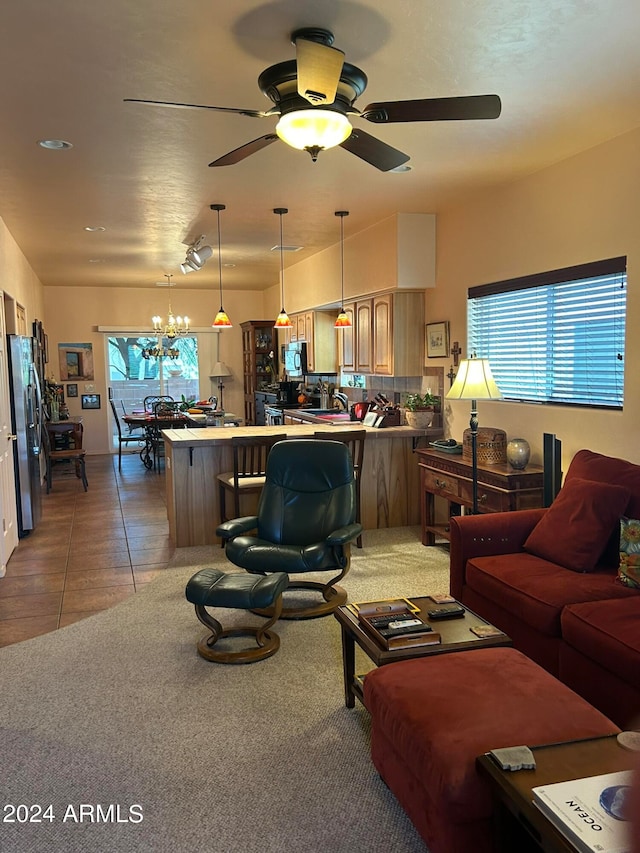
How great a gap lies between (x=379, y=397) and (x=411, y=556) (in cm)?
197

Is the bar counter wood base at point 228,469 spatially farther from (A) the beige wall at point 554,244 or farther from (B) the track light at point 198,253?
(B) the track light at point 198,253

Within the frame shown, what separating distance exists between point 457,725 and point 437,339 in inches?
165

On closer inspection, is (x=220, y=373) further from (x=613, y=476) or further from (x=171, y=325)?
(x=613, y=476)

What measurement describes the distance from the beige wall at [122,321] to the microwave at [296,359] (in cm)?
204

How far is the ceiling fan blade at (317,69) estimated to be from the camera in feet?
6.70

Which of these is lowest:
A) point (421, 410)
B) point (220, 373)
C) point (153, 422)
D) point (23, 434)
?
point (153, 422)

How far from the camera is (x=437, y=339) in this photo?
5.69m

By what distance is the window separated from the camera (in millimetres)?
3857

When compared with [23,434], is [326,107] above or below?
above

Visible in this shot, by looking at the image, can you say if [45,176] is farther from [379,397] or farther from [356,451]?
[379,397]

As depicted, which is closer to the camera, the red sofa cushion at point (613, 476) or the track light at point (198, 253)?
the red sofa cushion at point (613, 476)

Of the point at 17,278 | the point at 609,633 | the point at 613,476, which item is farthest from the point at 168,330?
the point at 609,633

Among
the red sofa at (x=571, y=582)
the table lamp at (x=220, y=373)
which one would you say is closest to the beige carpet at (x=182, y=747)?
the red sofa at (x=571, y=582)

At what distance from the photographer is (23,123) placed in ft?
11.0
